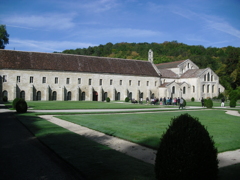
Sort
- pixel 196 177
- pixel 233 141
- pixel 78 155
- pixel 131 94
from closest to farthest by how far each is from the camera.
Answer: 1. pixel 196 177
2. pixel 78 155
3. pixel 233 141
4. pixel 131 94

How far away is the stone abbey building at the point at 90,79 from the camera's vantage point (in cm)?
4519

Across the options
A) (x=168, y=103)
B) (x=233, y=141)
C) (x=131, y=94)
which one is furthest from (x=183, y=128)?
(x=131, y=94)

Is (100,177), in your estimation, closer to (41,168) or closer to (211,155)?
(41,168)

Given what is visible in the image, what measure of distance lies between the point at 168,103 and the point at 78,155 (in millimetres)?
33934

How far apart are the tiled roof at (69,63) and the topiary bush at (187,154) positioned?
150ft

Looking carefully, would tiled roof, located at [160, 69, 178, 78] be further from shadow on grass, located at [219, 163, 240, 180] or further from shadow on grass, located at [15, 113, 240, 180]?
shadow on grass, located at [219, 163, 240, 180]

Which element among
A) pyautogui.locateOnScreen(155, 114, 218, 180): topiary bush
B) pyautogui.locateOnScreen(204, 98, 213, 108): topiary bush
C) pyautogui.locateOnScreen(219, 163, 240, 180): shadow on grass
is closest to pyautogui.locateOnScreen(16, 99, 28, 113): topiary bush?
pyautogui.locateOnScreen(219, 163, 240, 180): shadow on grass

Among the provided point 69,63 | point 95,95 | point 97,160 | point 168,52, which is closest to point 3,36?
point 69,63

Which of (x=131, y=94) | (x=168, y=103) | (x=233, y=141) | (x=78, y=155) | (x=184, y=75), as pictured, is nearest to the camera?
(x=78, y=155)

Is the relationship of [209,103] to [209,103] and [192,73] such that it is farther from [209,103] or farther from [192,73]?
[192,73]

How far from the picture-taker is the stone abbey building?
45188 mm

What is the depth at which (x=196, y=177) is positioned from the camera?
14.6 feet

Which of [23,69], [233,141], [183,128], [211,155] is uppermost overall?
[23,69]

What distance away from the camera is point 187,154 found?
436cm
